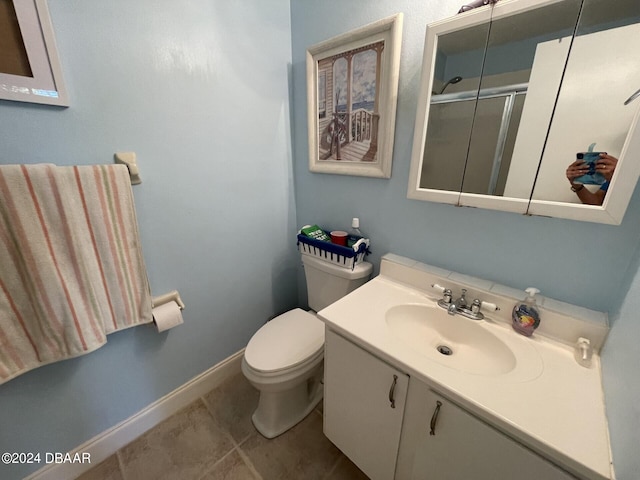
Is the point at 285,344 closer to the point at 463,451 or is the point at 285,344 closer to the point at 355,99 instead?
the point at 463,451

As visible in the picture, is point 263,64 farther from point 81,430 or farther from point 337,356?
point 81,430

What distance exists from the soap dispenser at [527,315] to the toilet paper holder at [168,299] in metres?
1.38

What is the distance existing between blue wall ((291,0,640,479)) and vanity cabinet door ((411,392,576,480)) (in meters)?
0.15

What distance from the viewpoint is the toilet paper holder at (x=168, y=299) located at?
1.18m

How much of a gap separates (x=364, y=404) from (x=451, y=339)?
1.36ft

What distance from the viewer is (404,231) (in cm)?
120

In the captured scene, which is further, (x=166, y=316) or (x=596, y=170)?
(x=166, y=316)

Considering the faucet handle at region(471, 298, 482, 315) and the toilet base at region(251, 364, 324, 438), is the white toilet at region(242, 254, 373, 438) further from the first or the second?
the faucet handle at region(471, 298, 482, 315)

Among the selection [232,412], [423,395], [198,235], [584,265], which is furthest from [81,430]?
[584,265]

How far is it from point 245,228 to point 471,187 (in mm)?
1120

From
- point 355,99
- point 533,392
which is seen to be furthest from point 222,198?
point 533,392

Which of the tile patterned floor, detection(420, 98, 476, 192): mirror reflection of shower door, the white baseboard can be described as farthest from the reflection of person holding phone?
the white baseboard

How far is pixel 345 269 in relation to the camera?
129 centimetres

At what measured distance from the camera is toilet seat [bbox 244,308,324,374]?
1143 mm
